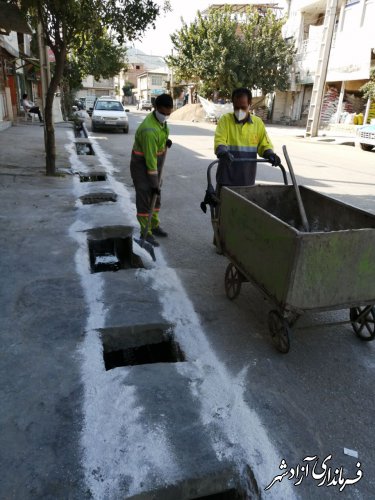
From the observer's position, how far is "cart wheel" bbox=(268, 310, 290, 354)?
2.96 metres

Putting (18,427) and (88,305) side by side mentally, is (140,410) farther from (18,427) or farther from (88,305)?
(88,305)

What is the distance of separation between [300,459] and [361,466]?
34 cm

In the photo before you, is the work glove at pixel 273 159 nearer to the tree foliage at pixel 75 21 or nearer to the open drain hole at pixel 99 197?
the open drain hole at pixel 99 197

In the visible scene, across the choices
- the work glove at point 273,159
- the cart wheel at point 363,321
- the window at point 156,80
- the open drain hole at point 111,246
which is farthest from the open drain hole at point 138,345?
the window at point 156,80

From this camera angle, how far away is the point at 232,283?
12.6 ft

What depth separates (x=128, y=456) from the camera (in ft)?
6.91

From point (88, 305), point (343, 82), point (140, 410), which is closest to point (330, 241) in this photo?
point (140, 410)

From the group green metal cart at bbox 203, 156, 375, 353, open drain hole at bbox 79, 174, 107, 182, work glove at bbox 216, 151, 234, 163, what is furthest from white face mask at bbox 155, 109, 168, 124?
open drain hole at bbox 79, 174, 107, 182

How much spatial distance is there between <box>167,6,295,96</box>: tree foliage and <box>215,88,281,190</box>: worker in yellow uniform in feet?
A: 92.7

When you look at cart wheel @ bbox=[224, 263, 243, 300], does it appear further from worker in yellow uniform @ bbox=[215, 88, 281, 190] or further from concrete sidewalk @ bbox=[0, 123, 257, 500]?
worker in yellow uniform @ bbox=[215, 88, 281, 190]

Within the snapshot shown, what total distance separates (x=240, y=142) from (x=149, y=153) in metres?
1.04

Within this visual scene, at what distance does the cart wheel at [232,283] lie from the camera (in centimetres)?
375

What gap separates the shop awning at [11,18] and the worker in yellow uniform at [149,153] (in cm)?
580

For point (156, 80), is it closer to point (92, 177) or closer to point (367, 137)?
point (367, 137)
